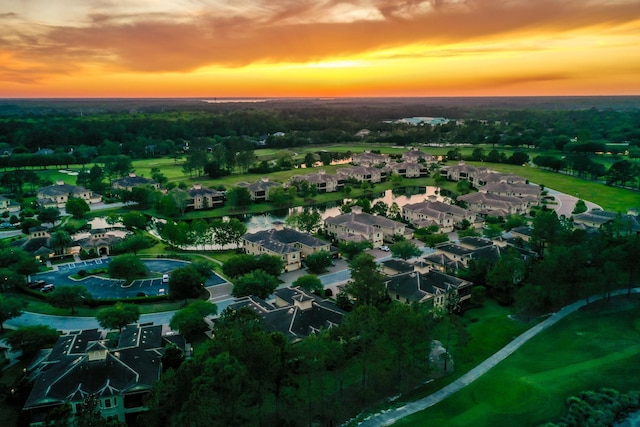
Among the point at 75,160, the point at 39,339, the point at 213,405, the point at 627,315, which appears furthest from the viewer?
the point at 75,160

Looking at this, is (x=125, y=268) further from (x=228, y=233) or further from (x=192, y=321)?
(x=192, y=321)

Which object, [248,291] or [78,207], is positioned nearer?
[248,291]

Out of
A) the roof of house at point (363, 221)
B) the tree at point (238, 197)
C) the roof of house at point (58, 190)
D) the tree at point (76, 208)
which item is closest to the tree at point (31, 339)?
the roof of house at point (363, 221)

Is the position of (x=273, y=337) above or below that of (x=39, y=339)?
above

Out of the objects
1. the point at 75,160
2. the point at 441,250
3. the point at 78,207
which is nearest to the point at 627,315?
the point at 441,250

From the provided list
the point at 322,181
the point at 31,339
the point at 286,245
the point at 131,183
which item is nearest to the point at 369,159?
the point at 322,181

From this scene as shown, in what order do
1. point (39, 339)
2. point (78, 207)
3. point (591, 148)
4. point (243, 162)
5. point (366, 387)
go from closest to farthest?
1. point (366, 387)
2. point (39, 339)
3. point (78, 207)
4. point (243, 162)
5. point (591, 148)

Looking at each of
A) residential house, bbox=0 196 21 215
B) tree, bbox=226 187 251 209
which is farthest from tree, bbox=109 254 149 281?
residential house, bbox=0 196 21 215

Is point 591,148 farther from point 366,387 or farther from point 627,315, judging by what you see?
point 366,387

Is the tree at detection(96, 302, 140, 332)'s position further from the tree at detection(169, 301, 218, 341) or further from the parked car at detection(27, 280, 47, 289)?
the parked car at detection(27, 280, 47, 289)
